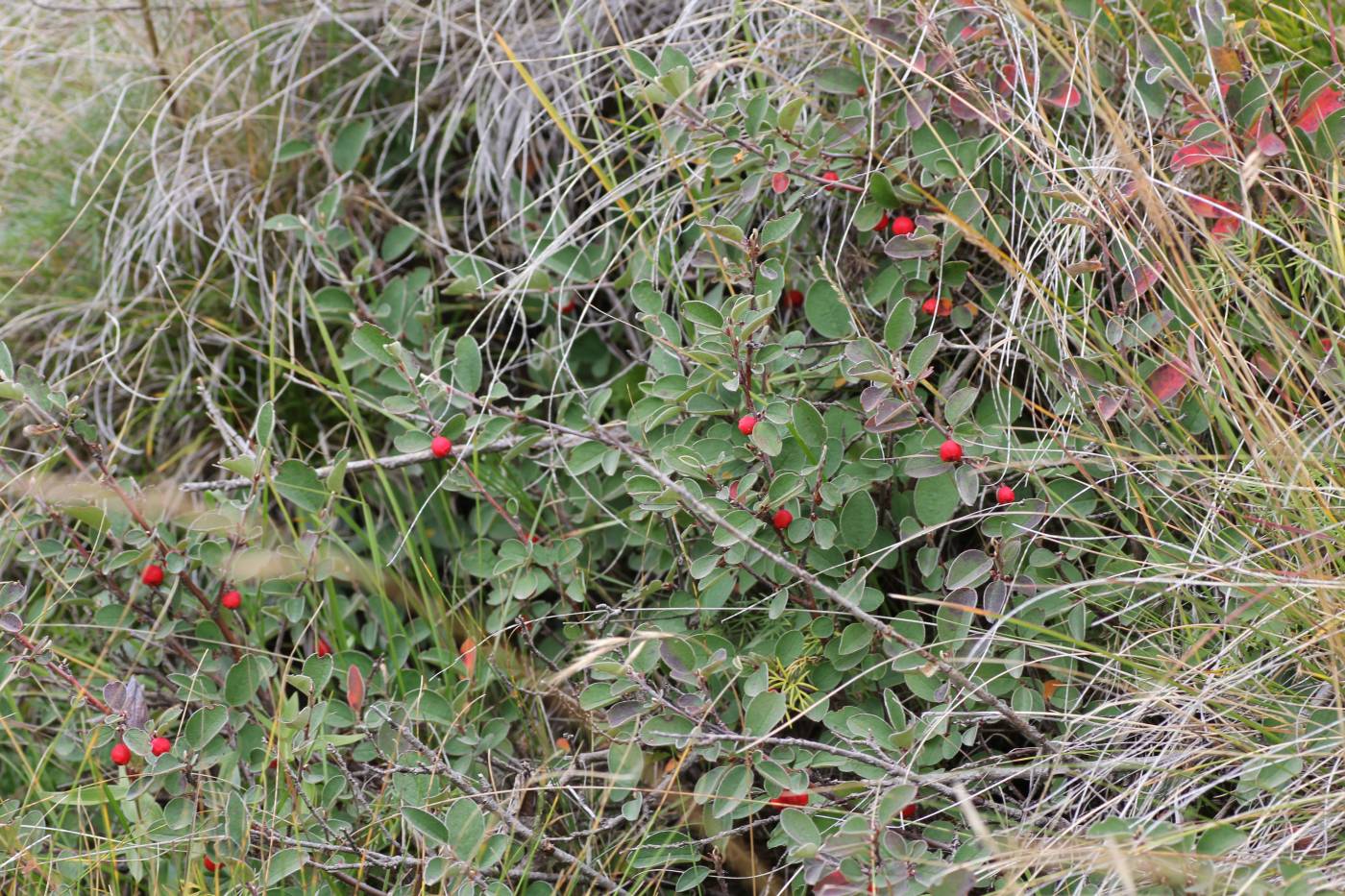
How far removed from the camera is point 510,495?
2021 mm

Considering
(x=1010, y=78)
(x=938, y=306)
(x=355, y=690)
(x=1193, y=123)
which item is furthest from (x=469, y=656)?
(x=1193, y=123)

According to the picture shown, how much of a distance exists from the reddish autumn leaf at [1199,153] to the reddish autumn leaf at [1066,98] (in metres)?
0.18

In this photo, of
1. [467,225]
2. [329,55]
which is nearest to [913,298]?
[467,225]

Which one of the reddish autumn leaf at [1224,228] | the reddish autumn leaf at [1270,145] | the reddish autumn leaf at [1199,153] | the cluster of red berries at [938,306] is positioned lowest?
the cluster of red berries at [938,306]

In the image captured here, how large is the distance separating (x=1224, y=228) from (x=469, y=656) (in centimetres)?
128

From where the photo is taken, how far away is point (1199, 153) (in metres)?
1.71

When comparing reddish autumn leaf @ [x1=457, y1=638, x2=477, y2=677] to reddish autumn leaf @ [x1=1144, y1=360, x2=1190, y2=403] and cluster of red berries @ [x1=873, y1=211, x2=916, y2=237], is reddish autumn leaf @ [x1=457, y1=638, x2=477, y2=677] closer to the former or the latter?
cluster of red berries @ [x1=873, y1=211, x2=916, y2=237]

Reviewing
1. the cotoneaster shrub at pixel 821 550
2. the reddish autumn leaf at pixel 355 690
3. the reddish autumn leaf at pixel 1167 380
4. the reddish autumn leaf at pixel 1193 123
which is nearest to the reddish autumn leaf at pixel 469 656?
the cotoneaster shrub at pixel 821 550

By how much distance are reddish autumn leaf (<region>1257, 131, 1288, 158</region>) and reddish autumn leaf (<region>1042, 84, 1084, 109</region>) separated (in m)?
0.28

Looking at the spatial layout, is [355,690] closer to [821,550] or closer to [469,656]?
[469,656]

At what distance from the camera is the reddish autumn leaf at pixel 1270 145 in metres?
1.64

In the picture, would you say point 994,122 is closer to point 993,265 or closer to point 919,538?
point 993,265

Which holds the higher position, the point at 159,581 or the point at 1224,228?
the point at 1224,228

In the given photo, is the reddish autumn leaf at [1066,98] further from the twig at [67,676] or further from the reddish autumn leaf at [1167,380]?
the twig at [67,676]
